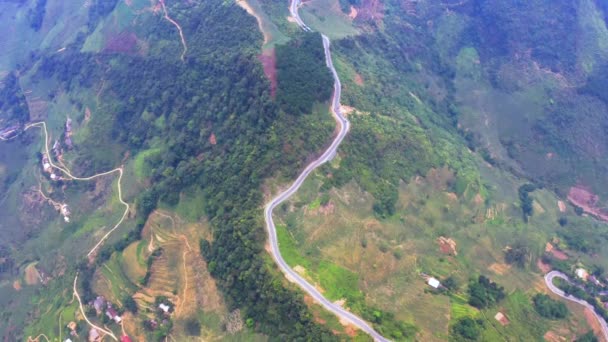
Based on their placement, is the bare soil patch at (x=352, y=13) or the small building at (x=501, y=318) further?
the bare soil patch at (x=352, y=13)

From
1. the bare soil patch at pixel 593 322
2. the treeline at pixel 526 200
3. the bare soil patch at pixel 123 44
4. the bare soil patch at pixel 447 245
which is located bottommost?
the bare soil patch at pixel 593 322

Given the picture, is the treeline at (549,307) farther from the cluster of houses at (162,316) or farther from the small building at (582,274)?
the cluster of houses at (162,316)

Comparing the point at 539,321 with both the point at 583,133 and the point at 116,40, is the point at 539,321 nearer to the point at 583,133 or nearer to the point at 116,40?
the point at 583,133

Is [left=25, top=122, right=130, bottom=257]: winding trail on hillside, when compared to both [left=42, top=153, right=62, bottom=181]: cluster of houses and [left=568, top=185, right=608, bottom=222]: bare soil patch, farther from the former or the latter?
[left=568, top=185, right=608, bottom=222]: bare soil patch

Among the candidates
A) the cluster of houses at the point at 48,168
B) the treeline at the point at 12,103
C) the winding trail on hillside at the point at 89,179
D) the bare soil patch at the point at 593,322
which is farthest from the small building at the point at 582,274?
the treeline at the point at 12,103

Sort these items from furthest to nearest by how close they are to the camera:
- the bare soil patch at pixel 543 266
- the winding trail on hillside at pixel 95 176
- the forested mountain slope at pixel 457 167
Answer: the winding trail on hillside at pixel 95 176, the bare soil patch at pixel 543 266, the forested mountain slope at pixel 457 167

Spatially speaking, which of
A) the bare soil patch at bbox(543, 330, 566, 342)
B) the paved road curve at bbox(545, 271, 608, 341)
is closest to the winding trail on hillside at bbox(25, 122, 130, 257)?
the bare soil patch at bbox(543, 330, 566, 342)

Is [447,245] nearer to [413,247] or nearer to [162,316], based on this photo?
[413,247]

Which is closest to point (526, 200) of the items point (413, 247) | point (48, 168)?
point (413, 247)
